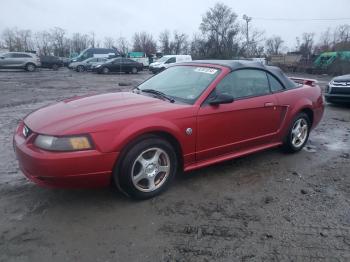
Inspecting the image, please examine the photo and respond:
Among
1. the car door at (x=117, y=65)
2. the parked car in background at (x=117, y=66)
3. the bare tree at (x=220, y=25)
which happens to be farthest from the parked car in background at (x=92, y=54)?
the bare tree at (x=220, y=25)

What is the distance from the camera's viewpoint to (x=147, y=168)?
11.3 feet

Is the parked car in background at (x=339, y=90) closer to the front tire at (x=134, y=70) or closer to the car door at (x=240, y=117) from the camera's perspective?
the car door at (x=240, y=117)

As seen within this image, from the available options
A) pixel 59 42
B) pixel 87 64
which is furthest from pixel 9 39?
pixel 87 64

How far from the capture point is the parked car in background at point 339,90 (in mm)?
9367

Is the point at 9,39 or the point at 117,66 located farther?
the point at 9,39

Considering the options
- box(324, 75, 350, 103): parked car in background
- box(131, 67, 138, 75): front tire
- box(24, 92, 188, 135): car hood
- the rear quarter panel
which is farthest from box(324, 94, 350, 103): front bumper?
box(131, 67, 138, 75): front tire

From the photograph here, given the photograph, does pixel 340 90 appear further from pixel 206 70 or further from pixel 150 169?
pixel 150 169

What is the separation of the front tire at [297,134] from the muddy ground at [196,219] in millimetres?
572

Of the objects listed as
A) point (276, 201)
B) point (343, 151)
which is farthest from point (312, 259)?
point (343, 151)

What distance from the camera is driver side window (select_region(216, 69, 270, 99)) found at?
409 centimetres

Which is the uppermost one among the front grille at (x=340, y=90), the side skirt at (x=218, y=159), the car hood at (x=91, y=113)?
the car hood at (x=91, y=113)

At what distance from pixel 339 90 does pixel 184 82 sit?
7.18m

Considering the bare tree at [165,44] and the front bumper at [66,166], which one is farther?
the bare tree at [165,44]

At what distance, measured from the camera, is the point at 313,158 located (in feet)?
16.4
